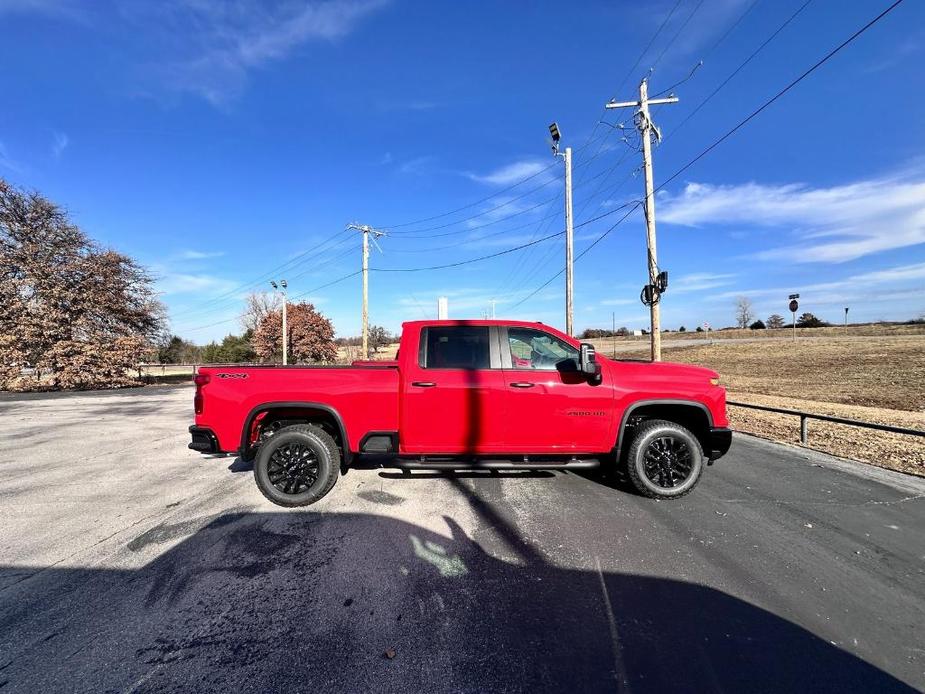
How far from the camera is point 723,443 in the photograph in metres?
4.47

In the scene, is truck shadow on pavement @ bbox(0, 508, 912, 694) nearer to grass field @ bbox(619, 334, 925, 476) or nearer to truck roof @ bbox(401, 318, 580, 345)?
truck roof @ bbox(401, 318, 580, 345)

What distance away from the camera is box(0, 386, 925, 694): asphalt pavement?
6.97ft

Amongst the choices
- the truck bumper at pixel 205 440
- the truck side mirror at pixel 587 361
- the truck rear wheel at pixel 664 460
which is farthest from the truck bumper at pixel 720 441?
the truck bumper at pixel 205 440

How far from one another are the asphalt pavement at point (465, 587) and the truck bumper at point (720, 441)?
0.57 metres

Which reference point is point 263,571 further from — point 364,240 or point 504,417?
point 364,240

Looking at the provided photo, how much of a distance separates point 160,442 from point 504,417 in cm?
693

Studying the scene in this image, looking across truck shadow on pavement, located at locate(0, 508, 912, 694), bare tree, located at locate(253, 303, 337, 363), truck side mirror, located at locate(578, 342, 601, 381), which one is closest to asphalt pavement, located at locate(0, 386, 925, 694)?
truck shadow on pavement, located at locate(0, 508, 912, 694)

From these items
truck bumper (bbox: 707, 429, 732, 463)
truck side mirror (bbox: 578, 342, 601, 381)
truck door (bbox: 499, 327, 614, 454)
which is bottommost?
truck bumper (bbox: 707, 429, 732, 463)

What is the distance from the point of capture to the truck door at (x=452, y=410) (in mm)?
4332

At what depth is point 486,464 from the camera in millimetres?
4305

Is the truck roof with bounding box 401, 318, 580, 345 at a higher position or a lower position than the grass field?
higher

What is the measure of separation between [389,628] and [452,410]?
2176 millimetres

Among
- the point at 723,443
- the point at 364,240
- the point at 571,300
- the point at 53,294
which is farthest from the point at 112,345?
the point at 723,443

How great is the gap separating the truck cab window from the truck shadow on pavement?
189cm
